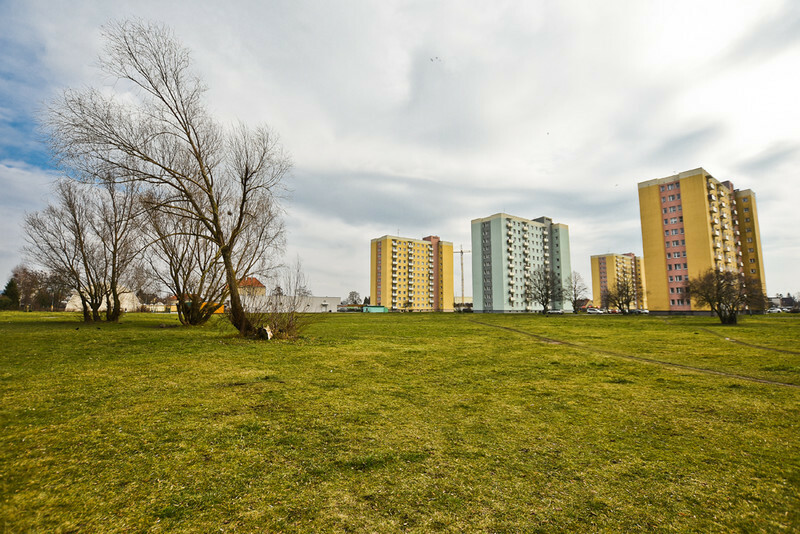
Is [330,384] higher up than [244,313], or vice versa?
[244,313]

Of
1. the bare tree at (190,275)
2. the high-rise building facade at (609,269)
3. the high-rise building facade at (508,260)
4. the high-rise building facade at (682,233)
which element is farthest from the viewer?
the high-rise building facade at (609,269)

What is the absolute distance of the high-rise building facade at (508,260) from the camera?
94.8 meters

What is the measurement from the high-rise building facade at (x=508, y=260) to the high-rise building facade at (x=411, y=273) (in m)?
23.2

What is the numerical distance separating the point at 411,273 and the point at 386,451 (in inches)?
4396

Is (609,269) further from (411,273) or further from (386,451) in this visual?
(386,451)

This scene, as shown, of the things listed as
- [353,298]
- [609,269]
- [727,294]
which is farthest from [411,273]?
[727,294]

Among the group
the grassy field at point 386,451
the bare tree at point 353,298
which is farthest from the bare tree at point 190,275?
the bare tree at point 353,298

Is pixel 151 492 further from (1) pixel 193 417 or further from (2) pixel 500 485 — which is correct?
(2) pixel 500 485

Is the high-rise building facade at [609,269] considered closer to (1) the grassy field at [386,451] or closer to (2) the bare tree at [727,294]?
(2) the bare tree at [727,294]

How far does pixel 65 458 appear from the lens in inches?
144

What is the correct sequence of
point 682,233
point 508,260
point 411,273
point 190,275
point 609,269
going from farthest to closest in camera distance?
point 609,269 → point 411,273 → point 508,260 → point 682,233 → point 190,275

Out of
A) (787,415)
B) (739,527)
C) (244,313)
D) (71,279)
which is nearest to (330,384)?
(739,527)

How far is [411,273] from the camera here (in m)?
116

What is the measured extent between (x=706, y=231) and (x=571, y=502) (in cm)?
7575
